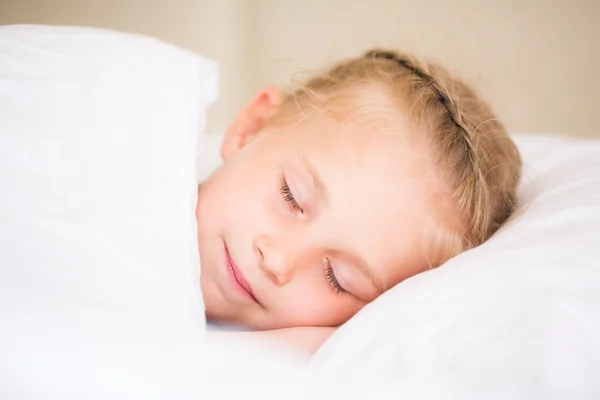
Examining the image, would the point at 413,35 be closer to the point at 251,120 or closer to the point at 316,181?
the point at 251,120

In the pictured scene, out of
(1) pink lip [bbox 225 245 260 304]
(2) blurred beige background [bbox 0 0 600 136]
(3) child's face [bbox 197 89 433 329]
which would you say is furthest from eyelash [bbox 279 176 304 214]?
(2) blurred beige background [bbox 0 0 600 136]

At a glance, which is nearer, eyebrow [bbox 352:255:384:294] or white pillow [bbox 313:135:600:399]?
white pillow [bbox 313:135:600:399]

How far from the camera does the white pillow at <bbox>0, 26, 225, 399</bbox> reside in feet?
1.44

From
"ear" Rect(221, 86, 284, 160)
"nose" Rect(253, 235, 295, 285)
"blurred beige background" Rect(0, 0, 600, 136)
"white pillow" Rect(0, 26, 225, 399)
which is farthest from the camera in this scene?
"blurred beige background" Rect(0, 0, 600, 136)

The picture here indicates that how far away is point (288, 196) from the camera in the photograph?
0.80 m

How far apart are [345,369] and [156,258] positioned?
0.22 meters

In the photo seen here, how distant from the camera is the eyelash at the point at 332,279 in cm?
77

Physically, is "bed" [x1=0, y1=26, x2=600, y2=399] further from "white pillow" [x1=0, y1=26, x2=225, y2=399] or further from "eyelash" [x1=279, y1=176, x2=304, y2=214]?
"eyelash" [x1=279, y1=176, x2=304, y2=214]

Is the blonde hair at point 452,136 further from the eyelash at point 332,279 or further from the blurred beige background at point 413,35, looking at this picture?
the blurred beige background at point 413,35

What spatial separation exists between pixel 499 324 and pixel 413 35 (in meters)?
1.27

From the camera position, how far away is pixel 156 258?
61 cm

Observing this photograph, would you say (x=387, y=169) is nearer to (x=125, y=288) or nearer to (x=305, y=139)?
(x=305, y=139)

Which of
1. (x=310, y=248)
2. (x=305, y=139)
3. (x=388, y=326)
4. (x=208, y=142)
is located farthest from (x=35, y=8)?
(x=388, y=326)

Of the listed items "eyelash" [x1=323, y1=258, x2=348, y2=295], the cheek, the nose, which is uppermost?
the nose
